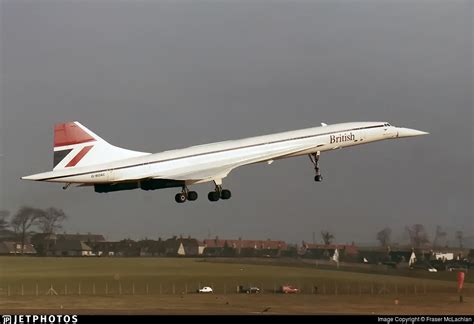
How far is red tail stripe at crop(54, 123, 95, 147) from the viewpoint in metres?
48.4

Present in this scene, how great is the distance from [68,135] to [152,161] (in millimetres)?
4076

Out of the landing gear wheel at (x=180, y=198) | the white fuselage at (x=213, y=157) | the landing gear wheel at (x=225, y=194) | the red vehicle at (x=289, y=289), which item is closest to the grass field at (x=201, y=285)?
the red vehicle at (x=289, y=289)

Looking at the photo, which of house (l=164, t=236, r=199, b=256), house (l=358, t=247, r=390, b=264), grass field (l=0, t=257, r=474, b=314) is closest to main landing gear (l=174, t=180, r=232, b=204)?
grass field (l=0, t=257, r=474, b=314)

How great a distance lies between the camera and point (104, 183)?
48.7 metres

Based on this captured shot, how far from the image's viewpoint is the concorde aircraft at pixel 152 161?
47969 mm

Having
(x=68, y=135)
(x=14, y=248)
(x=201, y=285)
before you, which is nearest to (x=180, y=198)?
(x=68, y=135)

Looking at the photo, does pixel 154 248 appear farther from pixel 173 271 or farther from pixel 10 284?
pixel 10 284

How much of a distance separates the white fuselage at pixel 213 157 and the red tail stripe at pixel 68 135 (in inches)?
61.6

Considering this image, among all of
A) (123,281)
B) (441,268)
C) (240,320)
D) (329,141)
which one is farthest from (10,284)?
(441,268)

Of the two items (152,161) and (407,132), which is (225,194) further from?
(407,132)

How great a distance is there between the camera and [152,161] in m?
49.2

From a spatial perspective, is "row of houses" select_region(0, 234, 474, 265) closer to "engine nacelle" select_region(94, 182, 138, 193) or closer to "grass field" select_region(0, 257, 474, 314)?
"grass field" select_region(0, 257, 474, 314)

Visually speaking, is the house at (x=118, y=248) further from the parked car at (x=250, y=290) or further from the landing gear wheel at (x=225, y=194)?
the landing gear wheel at (x=225, y=194)

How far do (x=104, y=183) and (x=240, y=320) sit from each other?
8.95 meters
